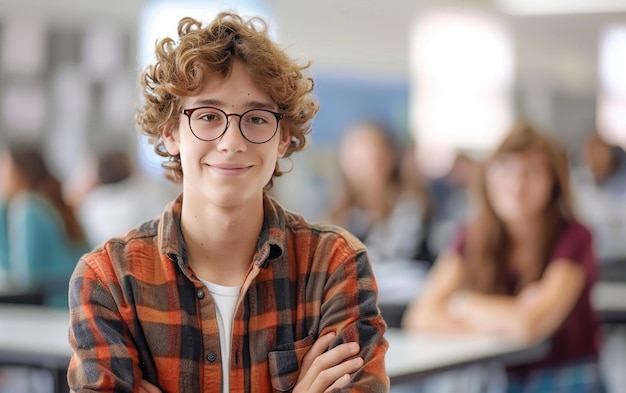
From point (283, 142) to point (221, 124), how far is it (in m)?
0.16

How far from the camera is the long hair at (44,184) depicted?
18.0 feet

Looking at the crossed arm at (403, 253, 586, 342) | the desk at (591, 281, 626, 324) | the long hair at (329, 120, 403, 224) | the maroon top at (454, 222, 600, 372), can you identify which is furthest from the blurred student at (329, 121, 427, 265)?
the maroon top at (454, 222, 600, 372)

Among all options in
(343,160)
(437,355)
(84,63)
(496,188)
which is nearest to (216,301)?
(437,355)

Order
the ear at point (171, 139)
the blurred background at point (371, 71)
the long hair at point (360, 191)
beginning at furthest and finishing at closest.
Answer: the blurred background at point (371, 71)
the long hair at point (360, 191)
the ear at point (171, 139)

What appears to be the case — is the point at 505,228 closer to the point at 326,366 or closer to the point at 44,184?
the point at 326,366

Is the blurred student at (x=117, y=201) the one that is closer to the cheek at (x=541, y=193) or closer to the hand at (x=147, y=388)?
the cheek at (x=541, y=193)

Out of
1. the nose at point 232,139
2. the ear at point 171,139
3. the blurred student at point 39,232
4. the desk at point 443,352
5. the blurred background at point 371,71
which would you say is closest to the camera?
the nose at point 232,139

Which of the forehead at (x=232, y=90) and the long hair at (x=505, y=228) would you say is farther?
the long hair at (x=505, y=228)

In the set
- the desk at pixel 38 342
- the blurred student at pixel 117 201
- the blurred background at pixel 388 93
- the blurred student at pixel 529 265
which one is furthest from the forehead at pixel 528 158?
the blurred student at pixel 117 201

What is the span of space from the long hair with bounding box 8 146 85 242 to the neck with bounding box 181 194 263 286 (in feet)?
13.0

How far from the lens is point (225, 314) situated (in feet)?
5.32

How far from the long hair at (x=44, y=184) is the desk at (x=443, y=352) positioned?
2.59 metres

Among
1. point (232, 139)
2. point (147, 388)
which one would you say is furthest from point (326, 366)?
point (232, 139)

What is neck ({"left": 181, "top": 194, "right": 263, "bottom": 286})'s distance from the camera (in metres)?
1.63
